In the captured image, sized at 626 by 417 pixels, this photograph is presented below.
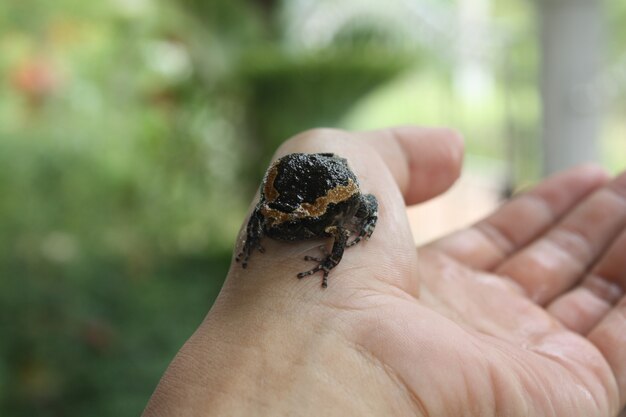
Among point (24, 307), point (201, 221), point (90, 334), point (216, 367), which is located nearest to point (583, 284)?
point (216, 367)

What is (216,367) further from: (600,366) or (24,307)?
(24,307)

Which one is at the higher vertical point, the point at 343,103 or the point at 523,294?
the point at 343,103

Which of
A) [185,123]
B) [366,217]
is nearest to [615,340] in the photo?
[366,217]

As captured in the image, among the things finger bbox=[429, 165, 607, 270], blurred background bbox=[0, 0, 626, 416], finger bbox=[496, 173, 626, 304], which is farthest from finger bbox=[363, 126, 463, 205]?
blurred background bbox=[0, 0, 626, 416]

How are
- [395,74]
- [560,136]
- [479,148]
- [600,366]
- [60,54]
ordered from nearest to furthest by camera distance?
[600,366] < [560,136] < [60,54] < [395,74] < [479,148]

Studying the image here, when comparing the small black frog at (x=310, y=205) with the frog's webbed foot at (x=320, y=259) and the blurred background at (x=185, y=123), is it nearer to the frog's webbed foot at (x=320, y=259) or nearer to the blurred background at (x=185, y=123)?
the frog's webbed foot at (x=320, y=259)

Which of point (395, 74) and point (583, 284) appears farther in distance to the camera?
point (395, 74)

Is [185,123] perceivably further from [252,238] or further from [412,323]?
[412,323]
